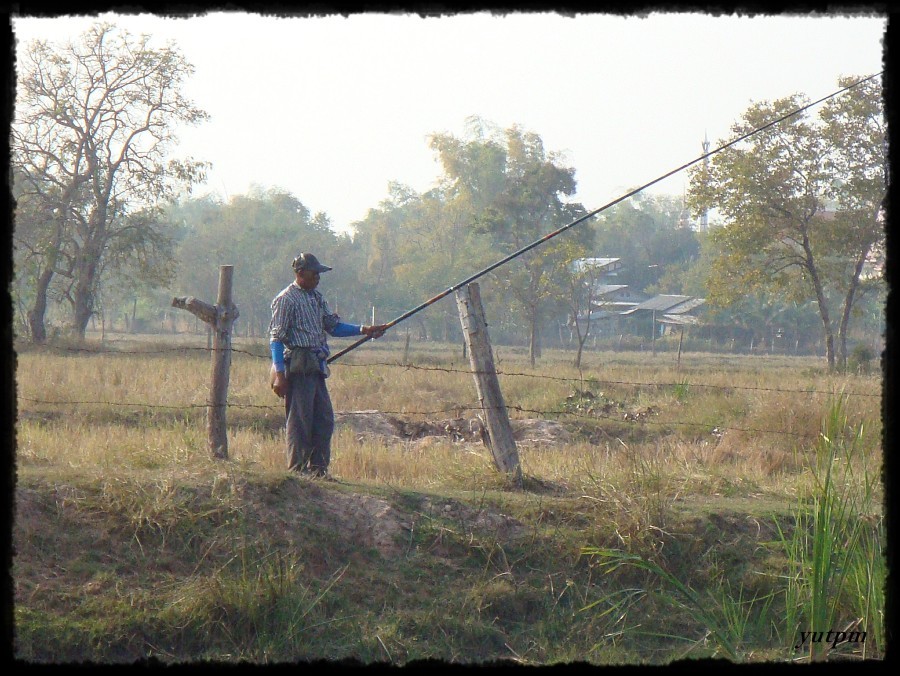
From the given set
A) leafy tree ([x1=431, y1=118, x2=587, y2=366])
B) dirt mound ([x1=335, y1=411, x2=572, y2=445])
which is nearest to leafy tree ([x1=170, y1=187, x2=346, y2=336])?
leafy tree ([x1=431, y1=118, x2=587, y2=366])

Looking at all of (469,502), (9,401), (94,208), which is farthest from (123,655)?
(94,208)

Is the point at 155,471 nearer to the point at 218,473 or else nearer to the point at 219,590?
the point at 218,473

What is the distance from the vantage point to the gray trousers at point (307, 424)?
7.08 meters

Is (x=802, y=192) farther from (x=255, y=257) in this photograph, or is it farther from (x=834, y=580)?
(x=255, y=257)

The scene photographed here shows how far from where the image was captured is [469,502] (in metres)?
6.66

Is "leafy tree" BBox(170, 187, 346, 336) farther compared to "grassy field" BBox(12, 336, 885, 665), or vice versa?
"leafy tree" BBox(170, 187, 346, 336)

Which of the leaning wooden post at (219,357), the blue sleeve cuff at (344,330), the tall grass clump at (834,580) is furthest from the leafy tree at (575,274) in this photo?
the tall grass clump at (834,580)

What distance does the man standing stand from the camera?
7035 mm

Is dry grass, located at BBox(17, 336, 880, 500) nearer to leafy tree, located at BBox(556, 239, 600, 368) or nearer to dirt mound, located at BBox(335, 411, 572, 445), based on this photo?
dirt mound, located at BBox(335, 411, 572, 445)

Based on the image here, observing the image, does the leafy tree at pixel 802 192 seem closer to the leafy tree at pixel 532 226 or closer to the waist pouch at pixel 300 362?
the leafy tree at pixel 532 226

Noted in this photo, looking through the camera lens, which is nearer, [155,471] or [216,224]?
[155,471]

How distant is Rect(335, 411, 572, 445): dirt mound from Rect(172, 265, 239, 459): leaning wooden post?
19.5 ft

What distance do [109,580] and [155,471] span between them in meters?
1.14

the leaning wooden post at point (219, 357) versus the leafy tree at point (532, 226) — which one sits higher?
the leafy tree at point (532, 226)
